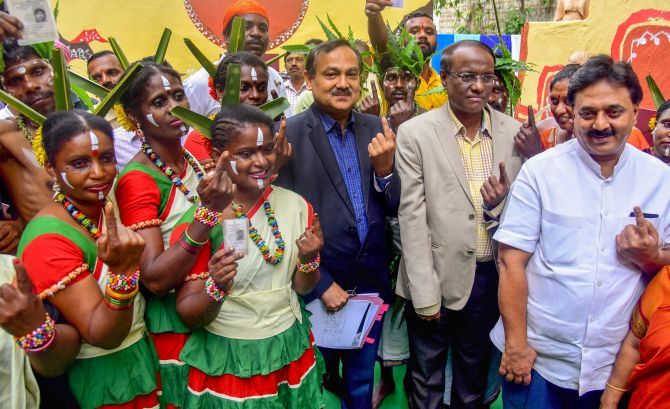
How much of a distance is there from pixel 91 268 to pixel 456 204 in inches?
72.2

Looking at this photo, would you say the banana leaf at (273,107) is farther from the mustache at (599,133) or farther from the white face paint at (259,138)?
the mustache at (599,133)

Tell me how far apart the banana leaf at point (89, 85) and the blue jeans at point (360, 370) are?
184cm

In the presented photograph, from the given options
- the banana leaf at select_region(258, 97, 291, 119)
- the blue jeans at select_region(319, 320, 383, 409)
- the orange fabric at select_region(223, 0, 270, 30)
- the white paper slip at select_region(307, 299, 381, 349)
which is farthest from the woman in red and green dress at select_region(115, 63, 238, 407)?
the orange fabric at select_region(223, 0, 270, 30)

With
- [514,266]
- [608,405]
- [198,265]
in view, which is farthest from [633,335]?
[198,265]

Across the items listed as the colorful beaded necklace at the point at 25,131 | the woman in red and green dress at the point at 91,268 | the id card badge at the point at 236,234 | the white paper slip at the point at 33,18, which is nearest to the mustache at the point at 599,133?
the id card badge at the point at 236,234

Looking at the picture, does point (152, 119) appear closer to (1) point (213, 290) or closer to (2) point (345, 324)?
(1) point (213, 290)

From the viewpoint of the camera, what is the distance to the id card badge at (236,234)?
213cm

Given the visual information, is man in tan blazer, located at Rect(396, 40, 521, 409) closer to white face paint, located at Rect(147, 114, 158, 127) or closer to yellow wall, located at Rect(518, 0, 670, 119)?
white face paint, located at Rect(147, 114, 158, 127)

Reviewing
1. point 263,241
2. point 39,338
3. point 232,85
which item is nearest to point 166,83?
point 232,85

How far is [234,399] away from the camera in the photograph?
224 cm

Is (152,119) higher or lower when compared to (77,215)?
higher

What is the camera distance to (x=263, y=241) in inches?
93.0

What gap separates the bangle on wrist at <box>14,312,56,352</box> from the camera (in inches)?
68.4

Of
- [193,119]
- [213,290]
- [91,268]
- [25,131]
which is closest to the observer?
[91,268]
